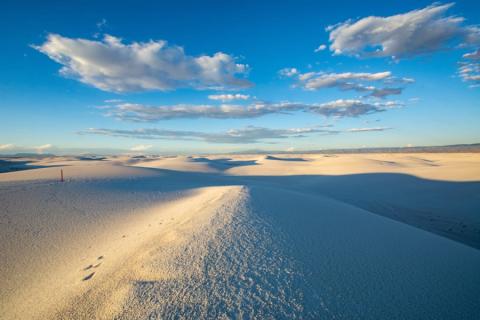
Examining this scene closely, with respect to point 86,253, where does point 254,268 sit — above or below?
above

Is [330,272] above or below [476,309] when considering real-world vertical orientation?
above


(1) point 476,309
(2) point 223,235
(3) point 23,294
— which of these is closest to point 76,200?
(3) point 23,294

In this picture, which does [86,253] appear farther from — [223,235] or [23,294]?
[223,235]

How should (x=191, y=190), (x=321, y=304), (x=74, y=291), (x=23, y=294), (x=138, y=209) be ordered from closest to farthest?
(x=321, y=304)
(x=74, y=291)
(x=23, y=294)
(x=138, y=209)
(x=191, y=190)

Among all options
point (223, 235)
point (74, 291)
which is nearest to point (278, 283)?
point (223, 235)

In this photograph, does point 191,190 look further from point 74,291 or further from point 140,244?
point 74,291

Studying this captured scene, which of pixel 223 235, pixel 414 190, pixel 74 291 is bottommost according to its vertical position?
pixel 414 190

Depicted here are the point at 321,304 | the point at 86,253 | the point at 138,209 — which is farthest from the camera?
the point at 138,209

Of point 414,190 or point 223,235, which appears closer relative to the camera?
point 223,235

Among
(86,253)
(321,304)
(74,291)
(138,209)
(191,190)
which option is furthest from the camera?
(191,190)
